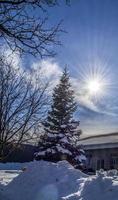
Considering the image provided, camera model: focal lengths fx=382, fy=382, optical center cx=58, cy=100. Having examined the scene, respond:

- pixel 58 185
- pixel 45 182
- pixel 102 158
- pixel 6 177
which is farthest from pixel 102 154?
pixel 58 185

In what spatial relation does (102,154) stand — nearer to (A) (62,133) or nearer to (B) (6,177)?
(A) (62,133)

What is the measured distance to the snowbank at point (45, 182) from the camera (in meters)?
9.57

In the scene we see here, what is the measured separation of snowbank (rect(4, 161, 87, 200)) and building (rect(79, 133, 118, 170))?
22.2 meters

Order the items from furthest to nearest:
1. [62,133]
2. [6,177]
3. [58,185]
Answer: [62,133] < [6,177] < [58,185]

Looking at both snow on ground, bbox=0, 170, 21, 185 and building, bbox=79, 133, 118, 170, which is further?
building, bbox=79, 133, 118, 170

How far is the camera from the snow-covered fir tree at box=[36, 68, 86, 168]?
31.0 meters

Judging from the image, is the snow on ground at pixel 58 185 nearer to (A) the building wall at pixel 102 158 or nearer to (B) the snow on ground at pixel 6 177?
(B) the snow on ground at pixel 6 177

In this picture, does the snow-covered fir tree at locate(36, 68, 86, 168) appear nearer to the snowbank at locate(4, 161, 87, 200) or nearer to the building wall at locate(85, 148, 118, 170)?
the building wall at locate(85, 148, 118, 170)

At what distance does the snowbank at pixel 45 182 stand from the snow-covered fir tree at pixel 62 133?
18761mm

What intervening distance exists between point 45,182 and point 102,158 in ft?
81.1

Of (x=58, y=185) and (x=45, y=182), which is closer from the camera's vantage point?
(x=58, y=185)

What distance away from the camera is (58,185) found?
994 cm

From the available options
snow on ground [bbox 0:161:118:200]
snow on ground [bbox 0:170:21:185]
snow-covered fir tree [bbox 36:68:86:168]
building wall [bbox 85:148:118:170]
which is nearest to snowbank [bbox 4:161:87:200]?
snow on ground [bbox 0:161:118:200]

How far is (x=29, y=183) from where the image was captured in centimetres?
1080
